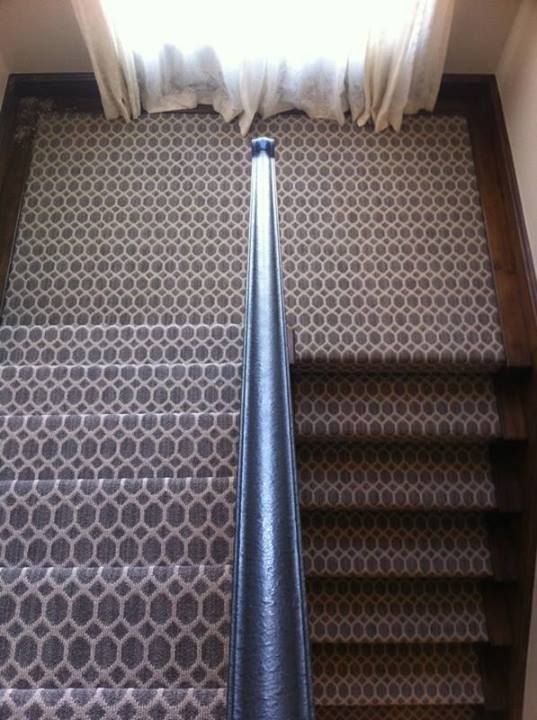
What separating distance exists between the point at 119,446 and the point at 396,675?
4.88 feet

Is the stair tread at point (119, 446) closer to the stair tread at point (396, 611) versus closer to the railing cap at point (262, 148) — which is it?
the railing cap at point (262, 148)

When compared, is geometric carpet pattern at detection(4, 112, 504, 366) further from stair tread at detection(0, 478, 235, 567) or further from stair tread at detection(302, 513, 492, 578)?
stair tread at detection(0, 478, 235, 567)

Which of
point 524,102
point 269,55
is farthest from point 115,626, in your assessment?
point 524,102

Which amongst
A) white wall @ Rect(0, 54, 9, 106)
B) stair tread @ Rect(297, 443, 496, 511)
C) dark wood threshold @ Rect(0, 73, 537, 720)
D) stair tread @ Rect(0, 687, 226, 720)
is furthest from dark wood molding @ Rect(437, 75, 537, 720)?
white wall @ Rect(0, 54, 9, 106)

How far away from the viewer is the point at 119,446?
2230mm

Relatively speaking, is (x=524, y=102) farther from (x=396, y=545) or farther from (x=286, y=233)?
(x=396, y=545)

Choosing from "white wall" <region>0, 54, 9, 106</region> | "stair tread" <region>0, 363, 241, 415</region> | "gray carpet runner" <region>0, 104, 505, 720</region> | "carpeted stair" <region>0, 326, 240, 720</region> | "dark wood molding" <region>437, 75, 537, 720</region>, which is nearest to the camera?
"carpeted stair" <region>0, 326, 240, 720</region>

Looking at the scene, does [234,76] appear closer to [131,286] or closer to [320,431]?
[131,286]

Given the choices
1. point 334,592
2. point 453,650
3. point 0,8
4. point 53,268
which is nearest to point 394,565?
point 334,592

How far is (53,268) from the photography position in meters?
3.30

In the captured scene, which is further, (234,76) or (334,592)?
(234,76)

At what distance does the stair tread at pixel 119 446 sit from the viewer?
2178mm

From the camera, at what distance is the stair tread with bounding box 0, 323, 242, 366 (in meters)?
2.89

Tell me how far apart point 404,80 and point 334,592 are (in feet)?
7.16
